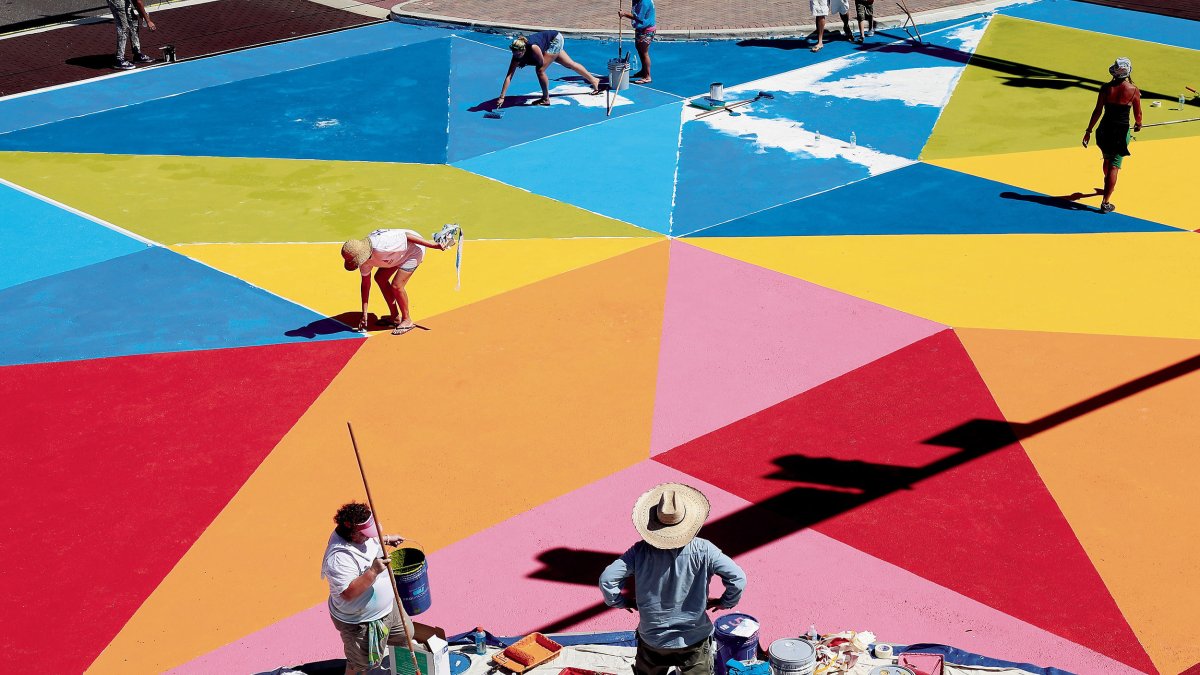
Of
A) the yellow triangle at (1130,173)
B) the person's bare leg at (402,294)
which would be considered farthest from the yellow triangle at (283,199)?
the yellow triangle at (1130,173)

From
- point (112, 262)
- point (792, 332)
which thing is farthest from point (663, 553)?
point (112, 262)

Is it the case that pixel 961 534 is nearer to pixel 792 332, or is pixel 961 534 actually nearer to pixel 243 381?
pixel 792 332

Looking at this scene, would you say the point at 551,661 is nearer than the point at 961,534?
Yes

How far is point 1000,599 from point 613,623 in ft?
8.38

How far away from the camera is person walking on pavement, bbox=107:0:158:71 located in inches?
844

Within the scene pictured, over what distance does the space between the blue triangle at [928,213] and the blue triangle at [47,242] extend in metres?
6.72

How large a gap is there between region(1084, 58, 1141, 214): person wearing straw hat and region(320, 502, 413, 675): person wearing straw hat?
34.4 feet

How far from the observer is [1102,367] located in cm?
1175

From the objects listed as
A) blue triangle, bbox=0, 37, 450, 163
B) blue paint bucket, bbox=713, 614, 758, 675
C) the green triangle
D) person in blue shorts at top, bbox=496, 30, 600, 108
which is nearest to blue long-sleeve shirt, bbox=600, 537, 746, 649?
blue paint bucket, bbox=713, 614, 758, 675

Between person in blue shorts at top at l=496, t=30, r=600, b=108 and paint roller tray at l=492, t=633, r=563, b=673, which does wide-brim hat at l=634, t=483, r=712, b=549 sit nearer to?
paint roller tray at l=492, t=633, r=563, b=673

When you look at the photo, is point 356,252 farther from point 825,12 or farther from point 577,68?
point 825,12

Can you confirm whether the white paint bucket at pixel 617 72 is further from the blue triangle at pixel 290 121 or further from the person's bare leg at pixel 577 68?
the blue triangle at pixel 290 121

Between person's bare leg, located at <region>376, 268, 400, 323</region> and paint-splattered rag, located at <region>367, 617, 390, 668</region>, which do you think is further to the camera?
person's bare leg, located at <region>376, 268, 400, 323</region>

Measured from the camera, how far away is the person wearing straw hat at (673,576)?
691cm
